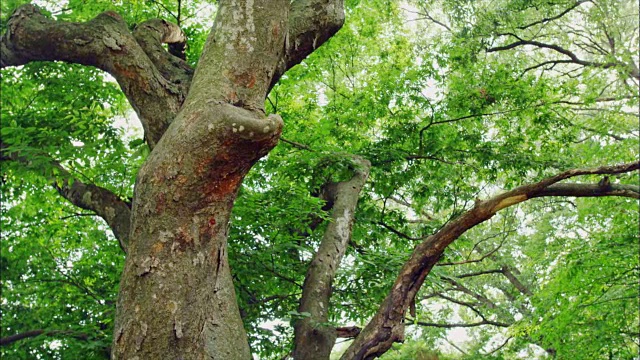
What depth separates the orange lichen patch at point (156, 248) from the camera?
249 cm


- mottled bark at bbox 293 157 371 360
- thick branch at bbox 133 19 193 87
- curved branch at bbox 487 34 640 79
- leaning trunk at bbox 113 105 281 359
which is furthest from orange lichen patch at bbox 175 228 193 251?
curved branch at bbox 487 34 640 79

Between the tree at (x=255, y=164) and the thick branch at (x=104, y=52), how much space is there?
12mm

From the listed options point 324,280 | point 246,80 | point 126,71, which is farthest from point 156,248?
point 324,280

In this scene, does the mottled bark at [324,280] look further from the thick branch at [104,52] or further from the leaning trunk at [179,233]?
the leaning trunk at [179,233]

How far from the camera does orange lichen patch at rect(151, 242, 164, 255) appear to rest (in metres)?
2.49

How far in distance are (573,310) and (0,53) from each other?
26.6ft

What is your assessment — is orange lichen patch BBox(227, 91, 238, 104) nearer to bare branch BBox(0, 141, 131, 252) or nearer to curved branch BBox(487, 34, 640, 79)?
bare branch BBox(0, 141, 131, 252)

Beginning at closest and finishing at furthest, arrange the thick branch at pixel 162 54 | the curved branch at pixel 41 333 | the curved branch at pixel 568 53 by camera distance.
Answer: the thick branch at pixel 162 54, the curved branch at pixel 41 333, the curved branch at pixel 568 53

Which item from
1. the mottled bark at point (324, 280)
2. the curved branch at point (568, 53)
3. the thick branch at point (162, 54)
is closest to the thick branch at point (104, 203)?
the thick branch at point (162, 54)

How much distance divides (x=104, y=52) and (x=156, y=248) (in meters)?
1.76

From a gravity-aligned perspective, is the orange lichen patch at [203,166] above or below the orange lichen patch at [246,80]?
below

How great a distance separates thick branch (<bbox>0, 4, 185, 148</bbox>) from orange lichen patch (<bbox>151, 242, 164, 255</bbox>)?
56.3 inches

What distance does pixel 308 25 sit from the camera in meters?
3.81

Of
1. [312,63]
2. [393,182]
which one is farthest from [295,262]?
[312,63]
